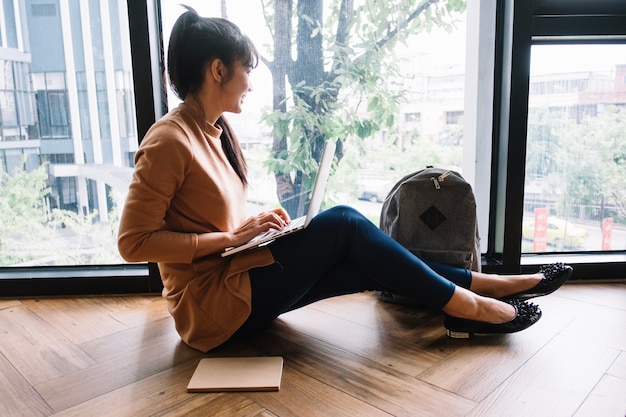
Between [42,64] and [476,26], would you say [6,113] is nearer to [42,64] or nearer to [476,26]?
[42,64]

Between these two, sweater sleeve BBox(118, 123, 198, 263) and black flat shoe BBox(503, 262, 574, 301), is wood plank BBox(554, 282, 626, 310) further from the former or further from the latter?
sweater sleeve BBox(118, 123, 198, 263)

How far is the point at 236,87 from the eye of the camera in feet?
4.17

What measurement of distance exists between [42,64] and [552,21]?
192 cm

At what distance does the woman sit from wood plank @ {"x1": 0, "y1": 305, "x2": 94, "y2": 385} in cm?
32

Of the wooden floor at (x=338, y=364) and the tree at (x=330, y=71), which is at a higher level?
the tree at (x=330, y=71)

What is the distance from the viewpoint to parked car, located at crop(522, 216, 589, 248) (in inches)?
79.5

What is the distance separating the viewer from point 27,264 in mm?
1923

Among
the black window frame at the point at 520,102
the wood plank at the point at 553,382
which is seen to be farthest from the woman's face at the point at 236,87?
the black window frame at the point at 520,102

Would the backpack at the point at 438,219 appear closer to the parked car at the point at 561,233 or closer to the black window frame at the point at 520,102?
the black window frame at the point at 520,102

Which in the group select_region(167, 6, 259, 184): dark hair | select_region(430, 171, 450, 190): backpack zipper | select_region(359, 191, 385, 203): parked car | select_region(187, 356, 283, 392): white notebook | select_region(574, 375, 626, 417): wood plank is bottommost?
select_region(574, 375, 626, 417): wood plank

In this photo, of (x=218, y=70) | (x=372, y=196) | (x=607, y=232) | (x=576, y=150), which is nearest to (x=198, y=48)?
(x=218, y=70)

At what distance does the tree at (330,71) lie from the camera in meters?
1.90

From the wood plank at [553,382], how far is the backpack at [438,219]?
388 mm

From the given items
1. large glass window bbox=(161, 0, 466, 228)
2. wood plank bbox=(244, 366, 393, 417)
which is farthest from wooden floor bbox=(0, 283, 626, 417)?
large glass window bbox=(161, 0, 466, 228)
